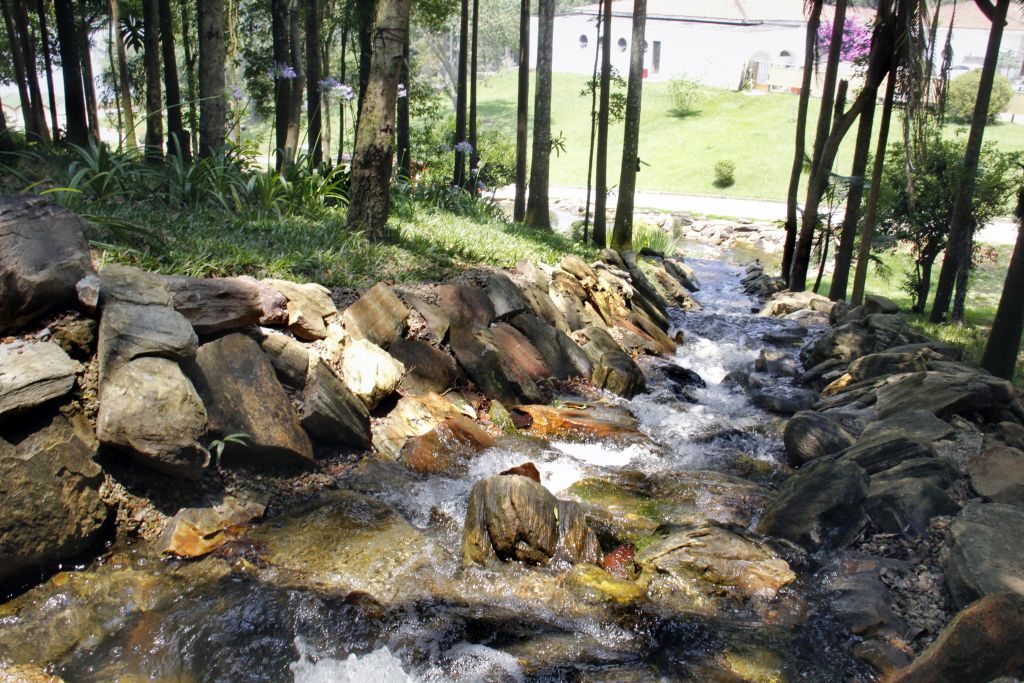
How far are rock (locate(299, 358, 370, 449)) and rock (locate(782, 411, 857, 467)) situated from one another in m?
3.52

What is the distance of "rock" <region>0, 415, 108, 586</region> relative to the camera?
3617mm

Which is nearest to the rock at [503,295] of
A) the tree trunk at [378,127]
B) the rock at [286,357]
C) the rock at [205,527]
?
the tree trunk at [378,127]

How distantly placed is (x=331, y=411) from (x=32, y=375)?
5.82ft

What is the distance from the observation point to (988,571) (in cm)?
386

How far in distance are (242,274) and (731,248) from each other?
23.4m

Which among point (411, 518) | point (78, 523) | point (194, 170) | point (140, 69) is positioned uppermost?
point (140, 69)

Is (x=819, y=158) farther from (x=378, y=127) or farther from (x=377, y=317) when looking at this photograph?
(x=377, y=317)

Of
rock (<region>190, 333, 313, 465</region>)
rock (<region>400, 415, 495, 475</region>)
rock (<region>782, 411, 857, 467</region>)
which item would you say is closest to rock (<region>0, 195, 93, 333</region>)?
rock (<region>190, 333, 313, 465</region>)

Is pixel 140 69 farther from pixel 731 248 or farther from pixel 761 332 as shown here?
pixel 761 332

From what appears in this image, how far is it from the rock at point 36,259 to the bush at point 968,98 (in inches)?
1521

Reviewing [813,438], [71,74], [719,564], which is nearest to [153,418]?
[719,564]

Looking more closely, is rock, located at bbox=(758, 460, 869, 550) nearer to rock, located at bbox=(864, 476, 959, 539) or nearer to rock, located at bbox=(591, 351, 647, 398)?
rock, located at bbox=(864, 476, 959, 539)

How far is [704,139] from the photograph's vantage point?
42375 mm

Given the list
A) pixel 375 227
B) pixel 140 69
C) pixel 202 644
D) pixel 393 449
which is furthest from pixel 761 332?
pixel 140 69
